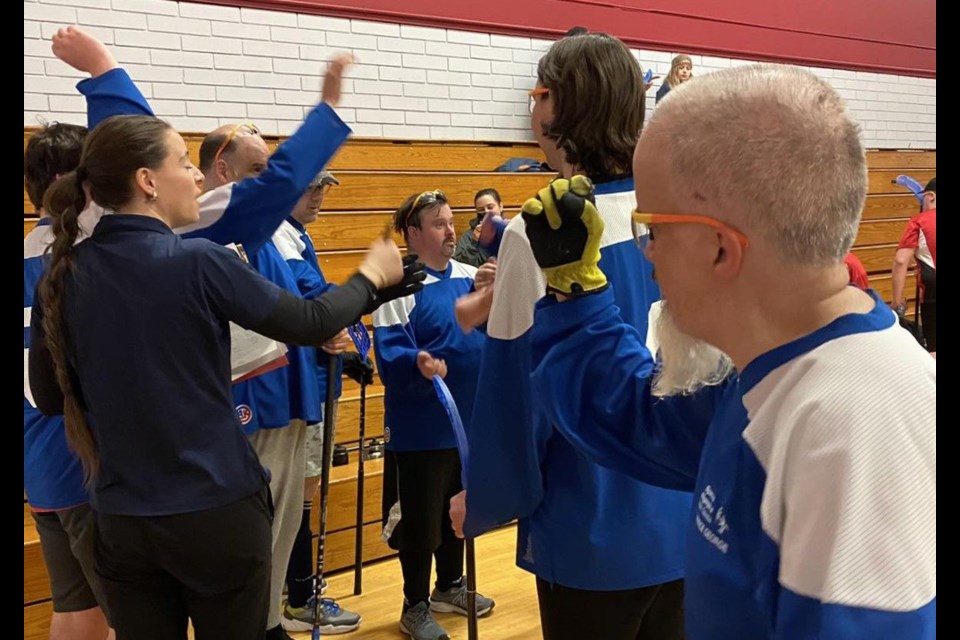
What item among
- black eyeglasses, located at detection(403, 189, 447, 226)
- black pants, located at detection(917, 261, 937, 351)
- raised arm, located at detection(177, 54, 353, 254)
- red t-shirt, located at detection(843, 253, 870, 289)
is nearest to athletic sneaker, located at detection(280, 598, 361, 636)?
black eyeglasses, located at detection(403, 189, 447, 226)

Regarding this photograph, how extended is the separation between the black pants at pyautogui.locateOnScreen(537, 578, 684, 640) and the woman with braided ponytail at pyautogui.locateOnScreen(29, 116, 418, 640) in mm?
691

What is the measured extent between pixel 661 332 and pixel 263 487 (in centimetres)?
113

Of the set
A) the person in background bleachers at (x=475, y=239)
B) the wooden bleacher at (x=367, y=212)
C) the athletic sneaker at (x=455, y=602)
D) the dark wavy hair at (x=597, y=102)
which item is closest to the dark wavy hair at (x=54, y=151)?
the dark wavy hair at (x=597, y=102)

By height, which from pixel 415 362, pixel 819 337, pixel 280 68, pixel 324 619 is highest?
pixel 280 68

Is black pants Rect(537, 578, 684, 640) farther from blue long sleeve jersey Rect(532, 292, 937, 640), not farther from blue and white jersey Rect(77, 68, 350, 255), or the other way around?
blue and white jersey Rect(77, 68, 350, 255)

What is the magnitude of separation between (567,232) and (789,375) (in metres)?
0.50

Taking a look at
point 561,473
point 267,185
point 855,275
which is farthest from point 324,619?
point 855,275

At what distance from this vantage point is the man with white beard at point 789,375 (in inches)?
Answer: 30.2

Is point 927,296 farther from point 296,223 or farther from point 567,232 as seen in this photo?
point 567,232

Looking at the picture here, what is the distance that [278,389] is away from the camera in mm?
2971

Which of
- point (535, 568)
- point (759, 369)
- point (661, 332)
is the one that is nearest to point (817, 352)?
point (759, 369)

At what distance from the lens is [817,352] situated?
86 centimetres

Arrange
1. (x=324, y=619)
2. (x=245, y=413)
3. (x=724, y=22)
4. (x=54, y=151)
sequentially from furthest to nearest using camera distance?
(x=724, y=22) → (x=324, y=619) → (x=245, y=413) → (x=54, y=151)
